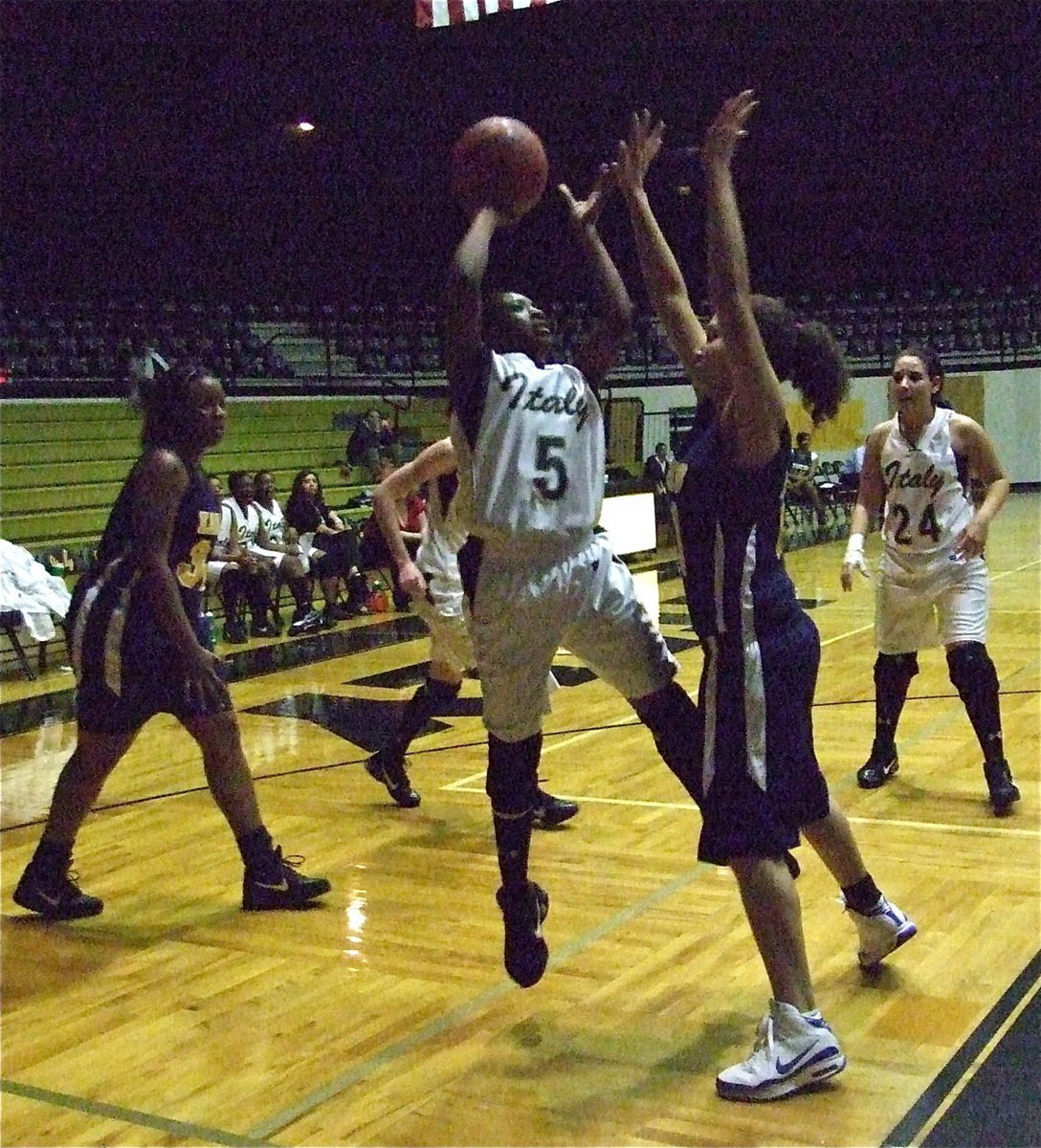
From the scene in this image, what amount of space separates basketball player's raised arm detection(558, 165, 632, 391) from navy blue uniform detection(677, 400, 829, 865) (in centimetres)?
42

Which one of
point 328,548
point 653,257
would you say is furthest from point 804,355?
point 328,548

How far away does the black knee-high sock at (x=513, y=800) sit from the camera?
10.2ft

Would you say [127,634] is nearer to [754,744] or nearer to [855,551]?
[754,744]

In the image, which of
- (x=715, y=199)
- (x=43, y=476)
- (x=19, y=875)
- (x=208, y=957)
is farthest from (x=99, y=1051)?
(x=43, y=476)

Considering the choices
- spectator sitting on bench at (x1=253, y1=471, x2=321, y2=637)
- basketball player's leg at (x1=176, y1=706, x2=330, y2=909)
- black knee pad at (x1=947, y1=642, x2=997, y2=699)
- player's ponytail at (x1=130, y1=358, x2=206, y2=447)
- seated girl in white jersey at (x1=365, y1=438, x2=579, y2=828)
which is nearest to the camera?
player's ponytail at (x1=130, y1=358, x2=206, y2=447)

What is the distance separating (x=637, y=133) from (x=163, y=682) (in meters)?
1.95

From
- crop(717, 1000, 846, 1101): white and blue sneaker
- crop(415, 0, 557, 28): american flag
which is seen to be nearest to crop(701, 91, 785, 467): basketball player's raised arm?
crop(717, 1000, 846, 1101): white and blue sneaker

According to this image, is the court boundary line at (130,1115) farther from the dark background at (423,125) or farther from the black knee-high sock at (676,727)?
the dark background at (423,125)

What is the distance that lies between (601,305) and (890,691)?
2.62m

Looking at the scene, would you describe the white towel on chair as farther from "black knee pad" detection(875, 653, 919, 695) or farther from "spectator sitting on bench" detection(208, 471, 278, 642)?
"black knee pad" detection(875, 653, 919, 695)

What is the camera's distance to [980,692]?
16.1 feet

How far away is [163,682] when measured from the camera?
12.7 feet

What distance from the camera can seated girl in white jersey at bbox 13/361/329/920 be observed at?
373 cm

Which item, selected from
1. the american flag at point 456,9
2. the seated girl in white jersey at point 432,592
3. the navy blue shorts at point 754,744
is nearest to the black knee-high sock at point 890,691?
the seated girl in white jersey at point 432,592
